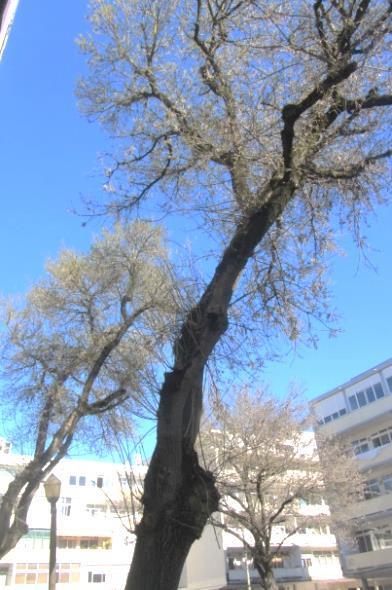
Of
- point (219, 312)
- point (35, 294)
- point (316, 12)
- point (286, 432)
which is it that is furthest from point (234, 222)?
point (286, 432)

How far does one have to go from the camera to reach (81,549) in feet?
151

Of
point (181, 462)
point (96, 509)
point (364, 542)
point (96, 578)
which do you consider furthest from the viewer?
point (96, 509)

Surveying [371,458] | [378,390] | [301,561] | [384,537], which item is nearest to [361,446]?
[371,458]

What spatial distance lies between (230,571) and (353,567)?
401 inches

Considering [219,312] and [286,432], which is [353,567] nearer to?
[286,432]

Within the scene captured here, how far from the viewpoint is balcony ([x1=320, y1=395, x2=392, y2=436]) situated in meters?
37.4

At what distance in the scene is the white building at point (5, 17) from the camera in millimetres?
3768

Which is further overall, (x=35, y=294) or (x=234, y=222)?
(x=35, y=294)

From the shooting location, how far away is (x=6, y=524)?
1082 centimetres

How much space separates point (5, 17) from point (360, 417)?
129 feet

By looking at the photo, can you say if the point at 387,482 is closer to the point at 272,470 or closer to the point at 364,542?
the point at 364,542

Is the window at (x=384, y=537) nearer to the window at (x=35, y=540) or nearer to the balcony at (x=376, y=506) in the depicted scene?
the balcony at (x=376, y=506)

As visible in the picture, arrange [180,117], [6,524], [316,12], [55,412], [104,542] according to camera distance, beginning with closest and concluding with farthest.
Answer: [316,12]
[180,117]
[6,524]
[55,412]
[104,542]

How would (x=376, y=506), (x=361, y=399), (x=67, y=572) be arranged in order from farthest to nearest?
(x=67, y=572) → (x=361, y=399) → (x=376, y=506)
